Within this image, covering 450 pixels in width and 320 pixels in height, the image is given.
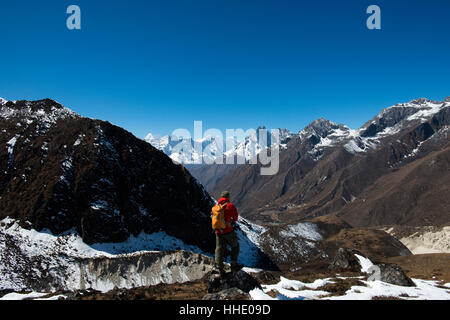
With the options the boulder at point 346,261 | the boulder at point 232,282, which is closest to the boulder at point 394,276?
the boulder at point 346,261

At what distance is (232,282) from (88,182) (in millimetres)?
52033

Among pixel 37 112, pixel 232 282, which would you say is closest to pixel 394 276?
pixel 232 282

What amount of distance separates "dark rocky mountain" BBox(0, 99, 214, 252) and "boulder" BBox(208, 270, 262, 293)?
4436cm

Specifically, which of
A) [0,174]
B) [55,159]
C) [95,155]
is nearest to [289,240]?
[95,155]

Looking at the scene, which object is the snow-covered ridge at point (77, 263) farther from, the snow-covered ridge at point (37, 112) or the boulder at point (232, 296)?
the boulder at point (232, 296)

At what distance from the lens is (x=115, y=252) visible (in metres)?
53.4

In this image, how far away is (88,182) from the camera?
59.8 metres

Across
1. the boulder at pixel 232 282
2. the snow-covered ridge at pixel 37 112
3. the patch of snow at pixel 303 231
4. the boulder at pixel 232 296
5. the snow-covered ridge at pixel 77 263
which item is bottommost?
the patch of snow at pixel 303 231

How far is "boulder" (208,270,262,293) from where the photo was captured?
16.9 m

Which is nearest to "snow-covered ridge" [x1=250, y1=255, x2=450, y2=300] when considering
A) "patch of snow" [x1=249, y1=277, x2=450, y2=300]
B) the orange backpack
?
"patch of snow" [x1=249, y1=277, x2=450, y2=300]

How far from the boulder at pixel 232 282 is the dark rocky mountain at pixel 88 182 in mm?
44363

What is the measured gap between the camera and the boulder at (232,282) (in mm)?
16859

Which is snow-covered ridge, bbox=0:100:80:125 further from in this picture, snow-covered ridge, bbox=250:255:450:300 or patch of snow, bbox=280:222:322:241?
patch of snow, bbox=280:222:322:241
